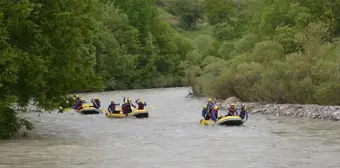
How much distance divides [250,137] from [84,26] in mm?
8818

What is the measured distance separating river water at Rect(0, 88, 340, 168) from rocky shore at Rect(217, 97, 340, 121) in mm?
1415

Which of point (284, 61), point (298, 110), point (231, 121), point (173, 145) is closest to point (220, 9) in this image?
point (284, 61)

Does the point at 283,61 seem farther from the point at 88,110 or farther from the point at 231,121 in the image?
the point at 231,121

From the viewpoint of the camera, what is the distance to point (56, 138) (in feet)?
88.3

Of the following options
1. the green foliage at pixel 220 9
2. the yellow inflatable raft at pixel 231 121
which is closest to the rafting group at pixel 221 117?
the yellow inflatable raft at pixel 231 121

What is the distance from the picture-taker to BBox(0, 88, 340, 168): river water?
2036 cm

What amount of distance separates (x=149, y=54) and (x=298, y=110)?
59594mm

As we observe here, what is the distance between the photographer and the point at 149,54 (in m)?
97.1

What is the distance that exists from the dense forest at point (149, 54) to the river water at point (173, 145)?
2190mm

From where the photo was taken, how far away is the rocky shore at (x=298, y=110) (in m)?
35.8

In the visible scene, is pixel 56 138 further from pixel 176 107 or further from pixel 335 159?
pixel 176 107

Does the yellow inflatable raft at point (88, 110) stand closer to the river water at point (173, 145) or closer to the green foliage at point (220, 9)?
the river water at point (173, 145)

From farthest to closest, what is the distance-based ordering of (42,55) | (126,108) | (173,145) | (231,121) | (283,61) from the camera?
1. (283,61)
2. (126,108)
3. (231,121)
4. (173,145)
5. (42,55)

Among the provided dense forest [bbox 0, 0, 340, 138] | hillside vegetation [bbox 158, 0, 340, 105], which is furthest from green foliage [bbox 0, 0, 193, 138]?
hillside vegetation [bbox 158, 0, 340, 105]
